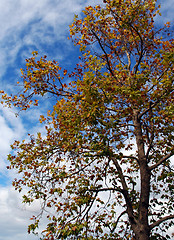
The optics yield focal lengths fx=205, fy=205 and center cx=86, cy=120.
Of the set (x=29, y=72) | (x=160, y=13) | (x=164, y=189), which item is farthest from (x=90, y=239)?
(x=160, y=13)

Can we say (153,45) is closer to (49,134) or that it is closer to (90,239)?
(49,134)

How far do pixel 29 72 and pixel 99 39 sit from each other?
14.6 feet

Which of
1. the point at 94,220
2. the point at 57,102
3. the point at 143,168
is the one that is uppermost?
the point at 57,102

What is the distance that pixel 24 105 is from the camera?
11680 millimetres

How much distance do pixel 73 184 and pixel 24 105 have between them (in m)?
5.16

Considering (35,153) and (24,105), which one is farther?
(24,105)

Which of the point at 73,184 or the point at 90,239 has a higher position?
the point at 73,184

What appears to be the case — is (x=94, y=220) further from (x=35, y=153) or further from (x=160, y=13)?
(x=160, y=13)

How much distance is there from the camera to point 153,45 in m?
12.4

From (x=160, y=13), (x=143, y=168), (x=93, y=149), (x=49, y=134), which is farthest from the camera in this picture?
(x=160, y=13)

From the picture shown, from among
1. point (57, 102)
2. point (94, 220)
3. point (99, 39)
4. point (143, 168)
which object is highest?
point (99, 39)

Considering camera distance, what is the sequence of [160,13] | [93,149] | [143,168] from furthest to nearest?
1. [160,13]
2. [143,168]
3. [93,149]

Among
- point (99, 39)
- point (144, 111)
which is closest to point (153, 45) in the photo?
point (99, 39)

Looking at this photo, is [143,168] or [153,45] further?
[153,45]
